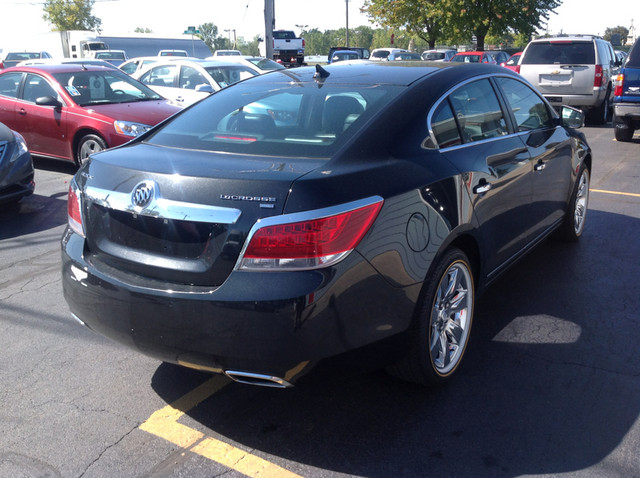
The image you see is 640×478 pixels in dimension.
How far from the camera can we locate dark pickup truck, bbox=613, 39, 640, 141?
36.6 ft

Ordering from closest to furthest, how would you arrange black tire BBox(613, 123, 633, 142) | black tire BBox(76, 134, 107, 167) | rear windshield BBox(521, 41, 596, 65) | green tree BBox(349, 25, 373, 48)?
black tire BBox(76, 134, 107, 167) < black tire BBox(613, 123, 633, 142) < rear windshield BBox(521, 41, 596, 65) < green tree BBox(349, 25, 373, 48)

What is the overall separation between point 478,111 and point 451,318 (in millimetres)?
1286

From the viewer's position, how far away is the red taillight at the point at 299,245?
2.61 metres

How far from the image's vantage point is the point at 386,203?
2.85m

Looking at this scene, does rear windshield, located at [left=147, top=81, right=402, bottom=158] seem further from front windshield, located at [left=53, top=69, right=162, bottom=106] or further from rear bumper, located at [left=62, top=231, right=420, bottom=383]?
front windshield, located at [left=53, top=69, right=162, bottom=106]

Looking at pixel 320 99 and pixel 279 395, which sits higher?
pixel 320 99

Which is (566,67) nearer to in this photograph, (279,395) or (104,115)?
(104,115)

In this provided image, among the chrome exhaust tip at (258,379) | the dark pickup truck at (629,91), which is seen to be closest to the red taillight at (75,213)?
the chrome exhaust tip at (258,379)

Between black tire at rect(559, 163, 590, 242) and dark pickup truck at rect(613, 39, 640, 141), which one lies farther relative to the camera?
dark pickup truck at rect(613, 39, 640, 141)

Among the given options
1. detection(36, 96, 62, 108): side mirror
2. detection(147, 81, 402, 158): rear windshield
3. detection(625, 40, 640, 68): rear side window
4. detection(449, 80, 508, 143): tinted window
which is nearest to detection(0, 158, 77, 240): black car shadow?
detection(36, 96, 62, 108): side mirror

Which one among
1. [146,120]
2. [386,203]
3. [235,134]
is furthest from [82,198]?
[146,120]

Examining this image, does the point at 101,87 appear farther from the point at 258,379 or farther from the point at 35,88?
the point at 258,379

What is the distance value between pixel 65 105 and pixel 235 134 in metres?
6.62

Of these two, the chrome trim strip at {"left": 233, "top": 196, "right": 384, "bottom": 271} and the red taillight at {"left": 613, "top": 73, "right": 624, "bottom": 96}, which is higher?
the red taillight at {"left": 613, "top": 73, "right": 624, "bottom": 96}
